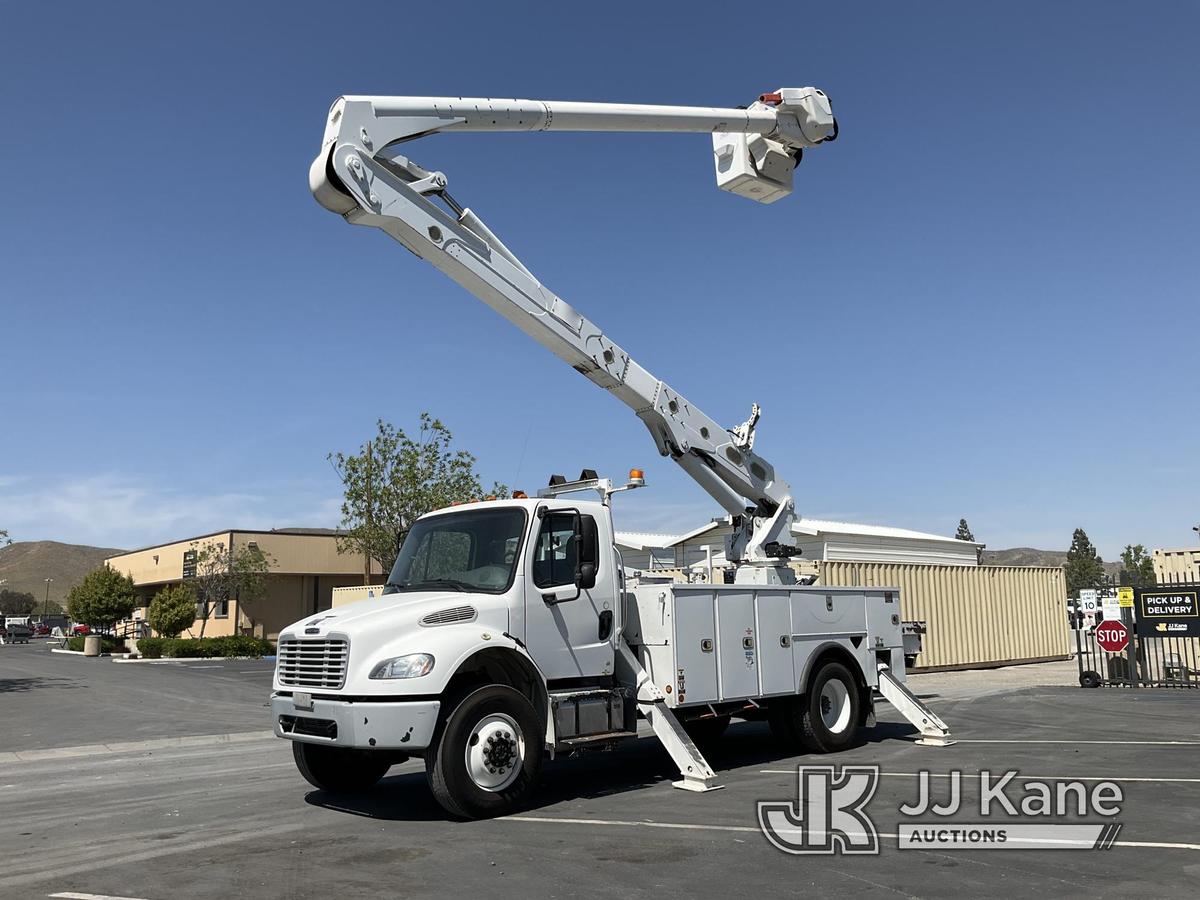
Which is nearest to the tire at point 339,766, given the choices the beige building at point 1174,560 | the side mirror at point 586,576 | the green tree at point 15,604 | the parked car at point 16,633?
the side mirror at point 586,576

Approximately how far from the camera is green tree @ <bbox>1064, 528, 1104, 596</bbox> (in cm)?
10031

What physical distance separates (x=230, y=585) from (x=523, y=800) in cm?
4112

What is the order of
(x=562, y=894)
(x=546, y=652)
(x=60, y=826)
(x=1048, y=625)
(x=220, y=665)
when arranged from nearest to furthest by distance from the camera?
(x=562, y=894), (x=60, y=826), (x=546, y=652), (x=1048, y=625), (x=220, y=665)

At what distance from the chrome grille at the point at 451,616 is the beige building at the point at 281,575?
42.7 m

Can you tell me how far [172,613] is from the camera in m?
43.7

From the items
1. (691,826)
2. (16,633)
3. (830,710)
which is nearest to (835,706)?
(830,710)

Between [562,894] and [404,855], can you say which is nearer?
[562,894]

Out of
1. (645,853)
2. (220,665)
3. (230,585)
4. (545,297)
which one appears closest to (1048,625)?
(545,297)

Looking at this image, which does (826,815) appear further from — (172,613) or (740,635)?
(172,613)

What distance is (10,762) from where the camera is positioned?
41.3 ft

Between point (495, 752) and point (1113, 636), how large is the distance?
16186mm

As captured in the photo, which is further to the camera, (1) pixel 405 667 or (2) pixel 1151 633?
(2) pixel 1151 633

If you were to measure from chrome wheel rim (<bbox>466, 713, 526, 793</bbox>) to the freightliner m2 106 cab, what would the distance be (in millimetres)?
16

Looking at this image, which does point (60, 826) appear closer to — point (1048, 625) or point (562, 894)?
point (562, 894)
